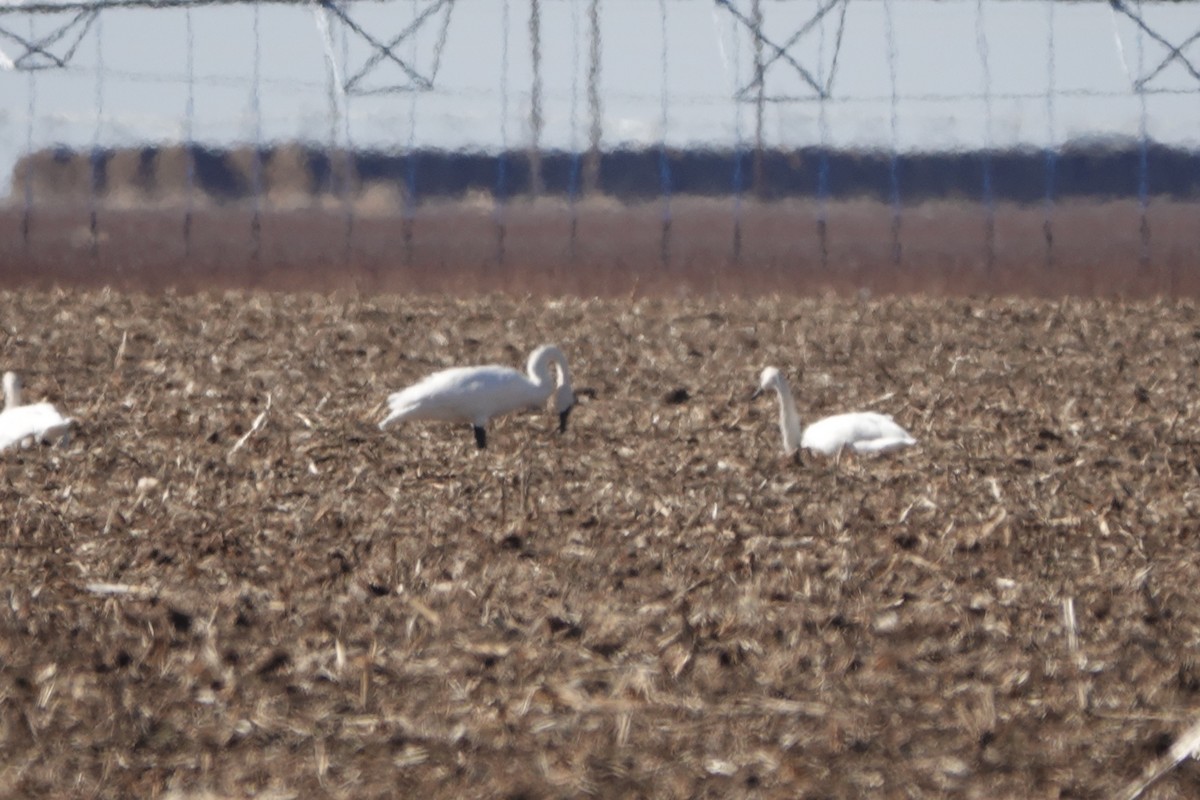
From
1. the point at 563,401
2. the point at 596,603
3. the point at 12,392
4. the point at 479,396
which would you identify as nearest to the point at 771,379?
the point at 563,401

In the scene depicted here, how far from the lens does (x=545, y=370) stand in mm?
12398

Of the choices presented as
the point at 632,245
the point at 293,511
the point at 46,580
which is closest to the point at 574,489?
the point at 293,511

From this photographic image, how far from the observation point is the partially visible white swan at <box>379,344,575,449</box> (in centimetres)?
1113

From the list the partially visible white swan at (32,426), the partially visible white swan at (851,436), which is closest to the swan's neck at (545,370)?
the partially visible white swan at (851,436)

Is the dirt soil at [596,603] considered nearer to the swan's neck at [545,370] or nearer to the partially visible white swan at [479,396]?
the partially visible white swan at [479,396]

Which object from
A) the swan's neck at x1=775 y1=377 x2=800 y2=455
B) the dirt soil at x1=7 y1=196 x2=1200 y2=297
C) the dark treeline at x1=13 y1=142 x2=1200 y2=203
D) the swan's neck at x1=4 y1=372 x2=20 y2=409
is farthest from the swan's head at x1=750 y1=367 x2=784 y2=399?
the dark treeline at x1=13 y1=142 x2=1200 y2=203

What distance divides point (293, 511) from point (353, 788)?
338cm

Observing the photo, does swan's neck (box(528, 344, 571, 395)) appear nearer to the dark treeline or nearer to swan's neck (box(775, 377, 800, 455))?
swan's neck (box(775, 377, 800, 455))

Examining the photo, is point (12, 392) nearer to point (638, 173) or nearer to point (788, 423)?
point (788, 423)

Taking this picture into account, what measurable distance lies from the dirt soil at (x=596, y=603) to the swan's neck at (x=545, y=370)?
0.29m

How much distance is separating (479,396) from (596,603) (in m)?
4.75

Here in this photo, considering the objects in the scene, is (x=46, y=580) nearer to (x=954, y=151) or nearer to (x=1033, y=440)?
(x=1033, y=440)

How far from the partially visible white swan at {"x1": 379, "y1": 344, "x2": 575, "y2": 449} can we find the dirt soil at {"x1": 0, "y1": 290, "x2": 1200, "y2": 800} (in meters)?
0.19

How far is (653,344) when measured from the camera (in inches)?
620
